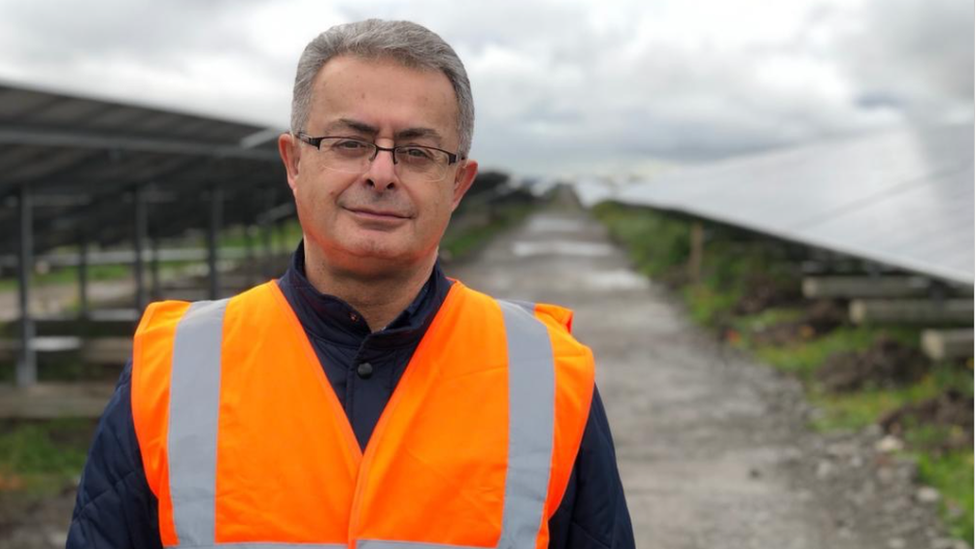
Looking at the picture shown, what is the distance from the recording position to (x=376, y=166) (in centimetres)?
176

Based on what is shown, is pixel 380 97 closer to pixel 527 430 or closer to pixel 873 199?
pixel 527 430

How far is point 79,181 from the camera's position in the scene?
834cm

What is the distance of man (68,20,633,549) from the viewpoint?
1.77 meters

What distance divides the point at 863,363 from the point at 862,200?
103 inches

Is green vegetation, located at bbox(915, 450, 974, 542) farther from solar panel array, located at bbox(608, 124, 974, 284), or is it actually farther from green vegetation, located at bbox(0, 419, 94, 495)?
green vegetation, located at bbox(0, 419, 94, 495)

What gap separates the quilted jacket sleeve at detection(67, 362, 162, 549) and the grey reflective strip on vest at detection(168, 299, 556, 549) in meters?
0.07

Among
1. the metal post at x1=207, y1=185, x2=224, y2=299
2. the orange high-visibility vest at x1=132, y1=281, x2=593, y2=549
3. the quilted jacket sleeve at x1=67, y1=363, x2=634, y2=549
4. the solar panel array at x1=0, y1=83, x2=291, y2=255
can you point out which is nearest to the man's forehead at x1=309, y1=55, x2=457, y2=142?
the orange high-visibility vest at x1=132, y1=281, x2=593, y2=549


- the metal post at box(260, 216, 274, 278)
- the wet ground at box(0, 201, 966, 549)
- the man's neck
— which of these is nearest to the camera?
the man's neck

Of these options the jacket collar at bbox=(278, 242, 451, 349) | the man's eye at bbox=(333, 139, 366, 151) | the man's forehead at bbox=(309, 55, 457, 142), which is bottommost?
the jacket collar at bbox=(278, 242, 451, 349)

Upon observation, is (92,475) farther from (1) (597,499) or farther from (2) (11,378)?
(2) (11,378)

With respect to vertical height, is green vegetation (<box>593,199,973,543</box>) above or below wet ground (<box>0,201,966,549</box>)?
above

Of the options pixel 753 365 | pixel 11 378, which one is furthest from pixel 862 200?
pixel 11 378

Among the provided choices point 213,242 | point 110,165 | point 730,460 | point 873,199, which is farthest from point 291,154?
point 873,199

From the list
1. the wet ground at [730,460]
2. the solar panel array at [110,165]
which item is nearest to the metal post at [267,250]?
the solar panel array at [110,165]
